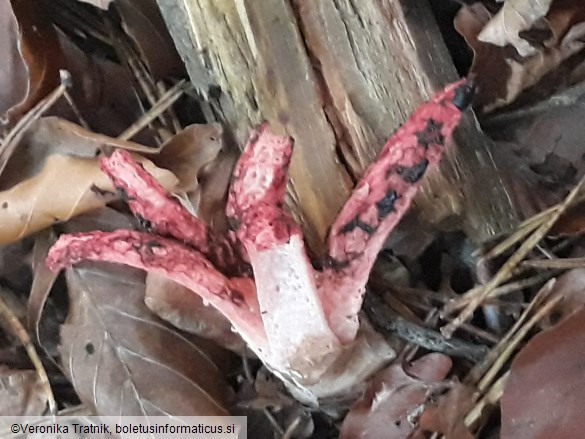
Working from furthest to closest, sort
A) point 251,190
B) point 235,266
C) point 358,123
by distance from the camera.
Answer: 1. point 358,123
2. point 235,266
3. point 251,190

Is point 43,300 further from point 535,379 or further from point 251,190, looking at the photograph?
point 535,379

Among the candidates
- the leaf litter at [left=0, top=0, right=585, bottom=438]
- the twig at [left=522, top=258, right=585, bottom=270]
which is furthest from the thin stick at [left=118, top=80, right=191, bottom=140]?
the twig at [left=522, top=258, right=585, bottom=270]

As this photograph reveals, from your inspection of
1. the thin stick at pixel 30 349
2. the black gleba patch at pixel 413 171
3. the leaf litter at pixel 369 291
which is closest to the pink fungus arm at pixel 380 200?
the black gleba patch at pixel 413 171

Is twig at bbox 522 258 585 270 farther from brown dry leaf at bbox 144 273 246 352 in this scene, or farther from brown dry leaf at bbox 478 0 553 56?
brown dry leaf at bbox 144 273 246 352

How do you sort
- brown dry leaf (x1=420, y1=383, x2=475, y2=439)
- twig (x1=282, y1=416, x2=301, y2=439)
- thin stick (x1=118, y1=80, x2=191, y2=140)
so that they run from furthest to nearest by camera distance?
thin stick (x1=118, y1=80, x2=191, y2=140), twig (x1=282, y1=416, x2=301, y2=439), brown dry leaf (x1=420, y1=383, x2=475, y2=439)

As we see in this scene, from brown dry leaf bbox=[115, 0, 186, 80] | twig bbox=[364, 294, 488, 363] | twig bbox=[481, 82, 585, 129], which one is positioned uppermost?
brown dry leaf bbox=[115, 0, 186, 80]

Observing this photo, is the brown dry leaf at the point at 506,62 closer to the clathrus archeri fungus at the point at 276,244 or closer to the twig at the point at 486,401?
the clathrus archeri fungus at the point at 276,244

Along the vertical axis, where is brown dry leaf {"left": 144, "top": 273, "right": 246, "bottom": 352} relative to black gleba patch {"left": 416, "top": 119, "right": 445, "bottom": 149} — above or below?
below

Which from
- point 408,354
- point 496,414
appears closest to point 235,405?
point 408,354
